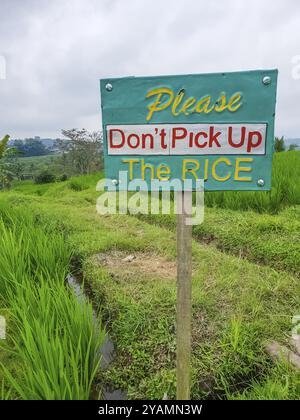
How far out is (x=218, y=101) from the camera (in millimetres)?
1080

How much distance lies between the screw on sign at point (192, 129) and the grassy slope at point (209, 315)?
77cm

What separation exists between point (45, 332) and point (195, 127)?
43.2 inches

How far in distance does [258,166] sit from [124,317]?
124 centimetres

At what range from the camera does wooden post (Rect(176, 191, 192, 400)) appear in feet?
3.91

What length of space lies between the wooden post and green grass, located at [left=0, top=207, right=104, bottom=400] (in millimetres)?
389

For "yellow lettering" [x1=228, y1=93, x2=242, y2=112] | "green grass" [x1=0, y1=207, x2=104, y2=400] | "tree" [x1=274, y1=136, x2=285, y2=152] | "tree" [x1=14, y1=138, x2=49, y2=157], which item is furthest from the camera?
"tree" [x1=14, y1=138, x2=49, y2=157]

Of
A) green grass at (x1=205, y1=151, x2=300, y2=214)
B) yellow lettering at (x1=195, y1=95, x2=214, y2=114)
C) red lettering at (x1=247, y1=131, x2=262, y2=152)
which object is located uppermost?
yellow lettering at (x1=195, y1=95, x2=214, y2=114)

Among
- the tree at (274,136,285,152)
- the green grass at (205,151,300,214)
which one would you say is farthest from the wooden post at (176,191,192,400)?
the tree at (274,136,285,152)

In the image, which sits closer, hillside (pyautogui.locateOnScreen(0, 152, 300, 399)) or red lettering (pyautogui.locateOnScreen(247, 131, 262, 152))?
red lettering (pyautogui.locateOnScreen(247, 131, 262, 152))

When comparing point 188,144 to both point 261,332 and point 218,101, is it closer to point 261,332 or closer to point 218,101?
point 218,101

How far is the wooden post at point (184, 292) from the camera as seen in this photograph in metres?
1.19

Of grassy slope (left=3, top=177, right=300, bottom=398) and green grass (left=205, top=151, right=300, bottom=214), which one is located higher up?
green grass (left=205, top=151, right=300, bottom=214)

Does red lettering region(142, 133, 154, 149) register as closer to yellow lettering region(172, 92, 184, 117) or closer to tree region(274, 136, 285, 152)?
yellow lettering region(172, 92, 184, 117)

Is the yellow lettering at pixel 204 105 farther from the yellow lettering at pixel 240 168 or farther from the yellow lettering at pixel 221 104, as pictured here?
the yellow lettering at pixel 240 168
